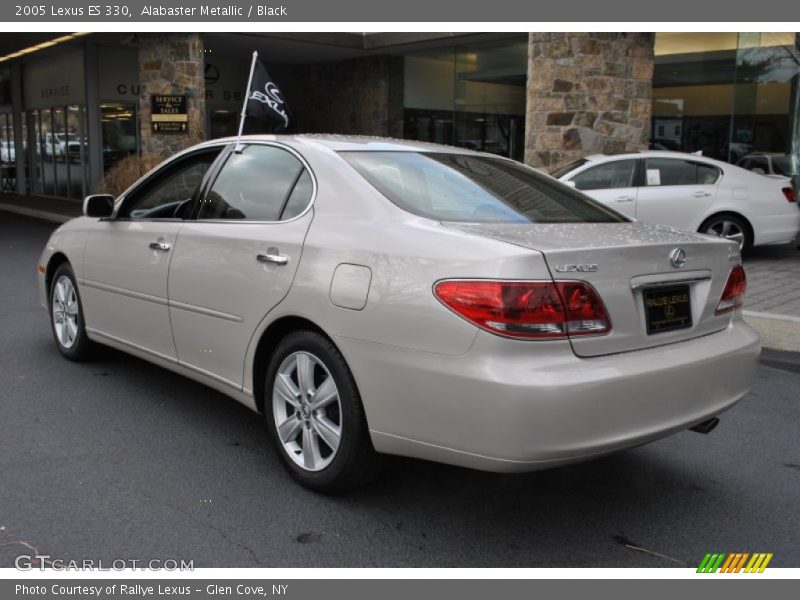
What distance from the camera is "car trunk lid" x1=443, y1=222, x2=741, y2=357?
313 centimetres

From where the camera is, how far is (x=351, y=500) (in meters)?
3.69

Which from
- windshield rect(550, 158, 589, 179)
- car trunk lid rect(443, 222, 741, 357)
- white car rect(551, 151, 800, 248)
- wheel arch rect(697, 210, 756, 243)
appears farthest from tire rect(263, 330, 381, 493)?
wheel arch rect(697, 210, 756, 243)

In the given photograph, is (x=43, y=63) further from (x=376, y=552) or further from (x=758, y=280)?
(x=376, y=552)

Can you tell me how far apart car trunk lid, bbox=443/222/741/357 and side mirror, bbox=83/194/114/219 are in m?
2.89

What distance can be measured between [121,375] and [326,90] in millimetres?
18046

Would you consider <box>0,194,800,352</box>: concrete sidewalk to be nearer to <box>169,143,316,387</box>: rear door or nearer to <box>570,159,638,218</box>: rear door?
<box>570,159,638,218</box>: rear door

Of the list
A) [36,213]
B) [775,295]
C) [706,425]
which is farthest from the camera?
[36,213]

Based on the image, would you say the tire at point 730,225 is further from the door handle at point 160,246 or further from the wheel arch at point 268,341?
the wheel arch at point 268,341

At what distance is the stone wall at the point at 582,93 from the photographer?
1255 cm

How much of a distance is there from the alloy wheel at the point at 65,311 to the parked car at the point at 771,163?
12.0 meters

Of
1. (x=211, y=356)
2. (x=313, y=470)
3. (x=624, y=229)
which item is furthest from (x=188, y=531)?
(x=624, y=229)

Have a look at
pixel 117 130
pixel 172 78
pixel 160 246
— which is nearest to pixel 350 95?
pixel 172 78

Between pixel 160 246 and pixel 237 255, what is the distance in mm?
829

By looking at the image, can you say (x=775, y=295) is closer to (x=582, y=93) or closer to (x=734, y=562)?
(x=582, y=93)
